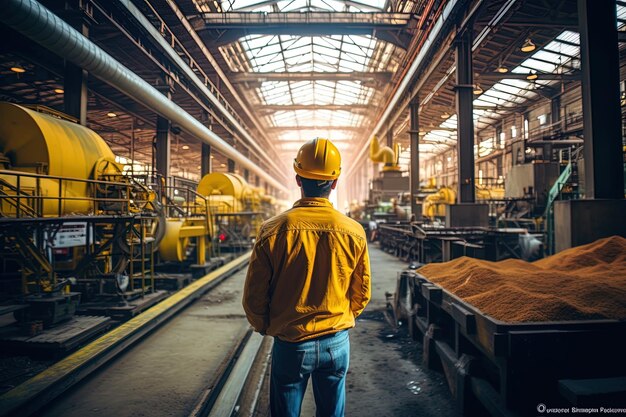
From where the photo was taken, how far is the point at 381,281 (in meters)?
8.06

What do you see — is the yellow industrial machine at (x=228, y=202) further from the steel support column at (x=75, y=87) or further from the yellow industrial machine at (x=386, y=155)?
the yellow industrial machine at (x=386, y=155)

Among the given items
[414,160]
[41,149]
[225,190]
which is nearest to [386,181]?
[414,160]

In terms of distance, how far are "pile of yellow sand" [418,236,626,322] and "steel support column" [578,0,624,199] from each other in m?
1.91

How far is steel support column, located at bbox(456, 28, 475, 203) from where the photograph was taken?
394 inches

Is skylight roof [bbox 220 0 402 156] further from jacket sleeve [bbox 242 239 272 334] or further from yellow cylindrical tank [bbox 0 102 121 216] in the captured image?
jacket sleeve [bbox 242 239 272 334]

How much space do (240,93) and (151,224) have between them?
1593 centimetres

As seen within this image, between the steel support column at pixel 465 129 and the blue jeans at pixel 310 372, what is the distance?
9.49m

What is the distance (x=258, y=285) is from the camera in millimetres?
1573

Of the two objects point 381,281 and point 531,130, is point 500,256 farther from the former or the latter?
point 531,130

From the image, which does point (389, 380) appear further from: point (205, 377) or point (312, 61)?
point (312, 61)

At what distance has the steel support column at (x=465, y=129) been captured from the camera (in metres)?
10.0

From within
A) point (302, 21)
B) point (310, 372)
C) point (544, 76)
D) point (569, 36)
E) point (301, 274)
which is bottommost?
point (310, 372)

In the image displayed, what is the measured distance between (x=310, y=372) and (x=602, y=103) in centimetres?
597

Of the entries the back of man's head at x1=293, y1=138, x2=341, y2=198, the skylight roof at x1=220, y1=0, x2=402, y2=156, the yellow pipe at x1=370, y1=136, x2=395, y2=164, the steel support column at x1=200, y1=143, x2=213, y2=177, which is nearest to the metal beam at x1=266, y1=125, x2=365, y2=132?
the skylight roof at x1=220, y1=0, x2=402, y2=156
